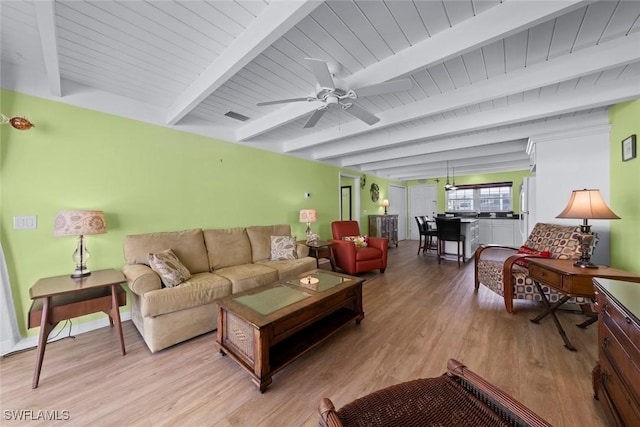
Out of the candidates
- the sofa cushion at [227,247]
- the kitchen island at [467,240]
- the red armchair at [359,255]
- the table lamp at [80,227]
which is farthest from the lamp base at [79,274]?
the kitchen island at [467,240]

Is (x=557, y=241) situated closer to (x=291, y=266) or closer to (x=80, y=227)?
(x=291, y=266)

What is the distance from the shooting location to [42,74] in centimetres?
213

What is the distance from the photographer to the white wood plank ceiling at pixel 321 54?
1468 mm

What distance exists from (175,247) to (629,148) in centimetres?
499

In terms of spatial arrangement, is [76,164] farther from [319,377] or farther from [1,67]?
[319,377]

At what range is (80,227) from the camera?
2025mm

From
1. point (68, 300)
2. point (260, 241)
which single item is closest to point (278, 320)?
point (68, 300)

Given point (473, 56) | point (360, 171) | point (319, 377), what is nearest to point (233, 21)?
point (473, 56)

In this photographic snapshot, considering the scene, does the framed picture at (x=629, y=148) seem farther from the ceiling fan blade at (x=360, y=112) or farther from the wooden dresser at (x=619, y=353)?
the ceiling fan blade at (x=360, y=112)

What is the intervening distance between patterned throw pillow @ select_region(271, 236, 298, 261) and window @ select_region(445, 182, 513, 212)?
20.9 feet

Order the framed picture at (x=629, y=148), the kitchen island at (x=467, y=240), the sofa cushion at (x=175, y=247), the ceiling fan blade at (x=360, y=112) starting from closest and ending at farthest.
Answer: the ceiling fan blade at (x=360, y=112), the framed picture at (x=629, y=148), the sofa cushion at (x=175, y=247), the kitchen island at (x=467, y=240)

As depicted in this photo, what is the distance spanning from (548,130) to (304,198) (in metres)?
3.93

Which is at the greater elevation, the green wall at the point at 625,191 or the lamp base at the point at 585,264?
the green wall at the point at 625,191

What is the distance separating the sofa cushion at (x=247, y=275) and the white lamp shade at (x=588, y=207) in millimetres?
3049
